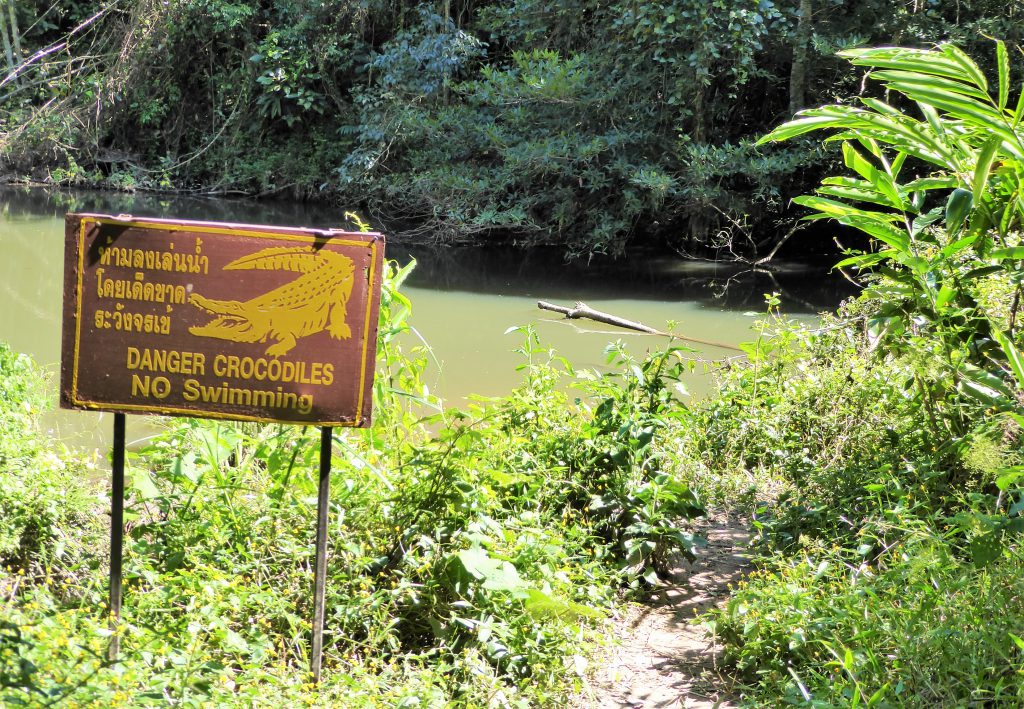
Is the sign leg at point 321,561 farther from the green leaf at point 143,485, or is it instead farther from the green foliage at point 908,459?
the green foliage at point 908,459

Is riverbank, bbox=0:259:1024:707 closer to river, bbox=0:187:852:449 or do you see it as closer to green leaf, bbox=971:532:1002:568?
green leaf, bbox=971:532:1002:568

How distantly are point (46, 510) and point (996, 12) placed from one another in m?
10.8

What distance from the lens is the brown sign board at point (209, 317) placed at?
112 inches

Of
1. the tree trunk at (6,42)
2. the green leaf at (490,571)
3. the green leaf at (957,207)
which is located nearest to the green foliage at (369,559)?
the green leaf at (490,571)

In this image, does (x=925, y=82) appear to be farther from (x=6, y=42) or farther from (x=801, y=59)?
(x=6, y=42)

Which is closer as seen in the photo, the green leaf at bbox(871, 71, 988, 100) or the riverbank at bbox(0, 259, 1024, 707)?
the riverbank at bbox(0, 259, 1024, 707)

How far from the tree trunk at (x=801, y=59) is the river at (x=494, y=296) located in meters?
1.97

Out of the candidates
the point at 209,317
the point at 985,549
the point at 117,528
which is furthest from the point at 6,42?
the point at 985,549

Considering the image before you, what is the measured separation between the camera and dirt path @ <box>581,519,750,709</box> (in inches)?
118

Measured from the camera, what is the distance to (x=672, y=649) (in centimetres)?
331

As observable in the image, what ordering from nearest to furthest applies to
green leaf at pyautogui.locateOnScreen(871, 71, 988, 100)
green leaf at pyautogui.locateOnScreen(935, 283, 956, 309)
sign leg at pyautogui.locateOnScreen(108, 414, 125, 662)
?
sign leg at pyautogui.locateOnScreen(108, 414, 125, 662) → green leaf at pyautogui.locateOnScreen(871, 71, 988, 100) → green leaf at pyautogui.locateOnScreen(935, 283, 956, 309)

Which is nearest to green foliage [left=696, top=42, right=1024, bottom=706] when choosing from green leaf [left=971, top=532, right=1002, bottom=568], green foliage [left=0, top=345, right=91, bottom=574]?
green leaf [left=971, top=532, right=1002, bottom=568]

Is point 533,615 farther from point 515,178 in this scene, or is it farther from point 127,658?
point 515,178

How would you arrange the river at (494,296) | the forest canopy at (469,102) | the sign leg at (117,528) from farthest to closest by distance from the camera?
the forest canopy at (469,102) < the river at (494,296) < the sign leg at (117,528)
